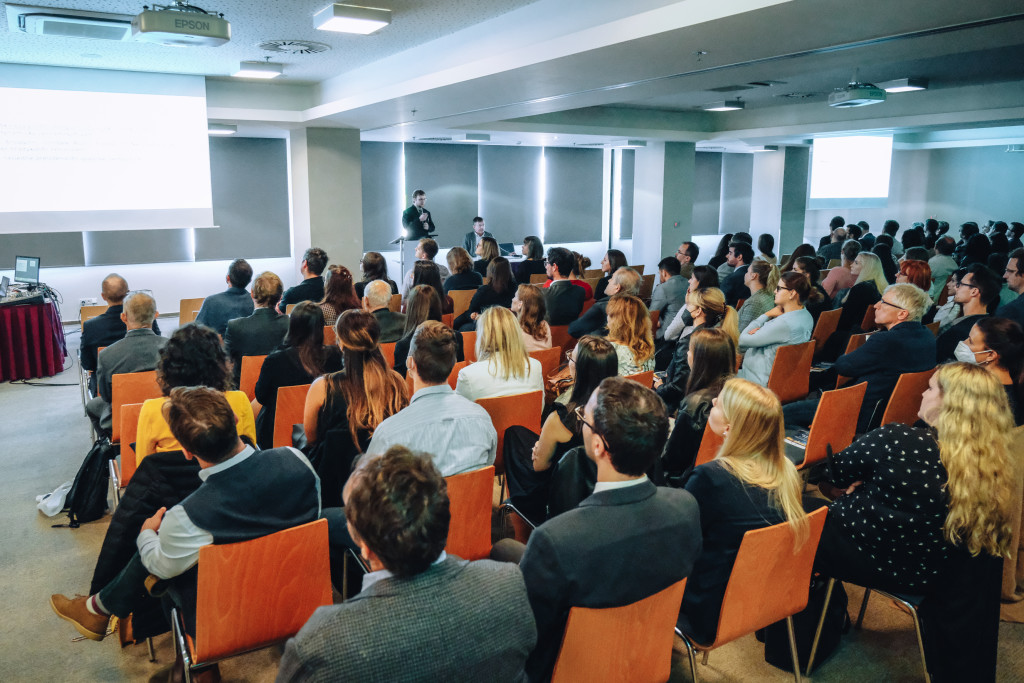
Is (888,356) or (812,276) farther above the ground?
(812,276)

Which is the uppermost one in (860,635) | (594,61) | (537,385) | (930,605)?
(594,61)

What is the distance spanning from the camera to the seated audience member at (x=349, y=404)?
3047 millimetres

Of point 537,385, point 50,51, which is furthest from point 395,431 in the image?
point 50,51

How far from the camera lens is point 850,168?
45.5ft

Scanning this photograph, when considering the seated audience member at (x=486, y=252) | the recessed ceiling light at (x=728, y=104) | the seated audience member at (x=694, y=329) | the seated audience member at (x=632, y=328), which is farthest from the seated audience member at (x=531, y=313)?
the recessed ceiling light at (x=728, y=104)

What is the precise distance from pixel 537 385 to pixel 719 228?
1655 centimetres

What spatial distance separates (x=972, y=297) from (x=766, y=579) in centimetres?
382

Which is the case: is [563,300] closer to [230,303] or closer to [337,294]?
[337,294]

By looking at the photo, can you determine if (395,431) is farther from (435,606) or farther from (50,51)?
(50,51)

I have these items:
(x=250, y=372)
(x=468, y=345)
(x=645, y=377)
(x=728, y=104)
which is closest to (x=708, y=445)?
(x=645, y=377)

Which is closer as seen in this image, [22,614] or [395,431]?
[395,431]

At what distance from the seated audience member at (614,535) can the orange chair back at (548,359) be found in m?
2.68

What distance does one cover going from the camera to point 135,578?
7.76 ft

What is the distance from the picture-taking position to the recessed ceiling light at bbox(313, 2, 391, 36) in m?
5.20
